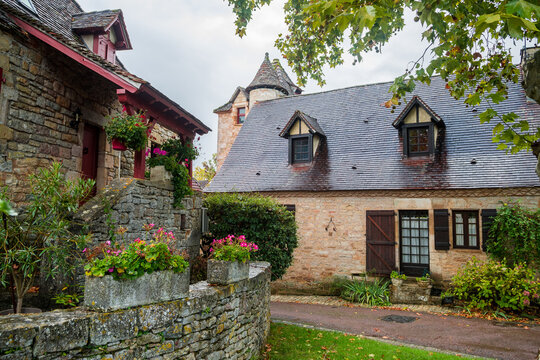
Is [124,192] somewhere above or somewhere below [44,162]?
below

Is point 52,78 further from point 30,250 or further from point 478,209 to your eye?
point 478,209

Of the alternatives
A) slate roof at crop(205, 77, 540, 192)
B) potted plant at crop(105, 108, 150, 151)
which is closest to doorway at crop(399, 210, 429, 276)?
slate roof at crop(205, 77, 540, 192)

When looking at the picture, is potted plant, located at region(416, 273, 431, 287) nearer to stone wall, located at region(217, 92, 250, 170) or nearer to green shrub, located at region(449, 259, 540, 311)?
green shrub, located at region(449, 259, 540, 311)

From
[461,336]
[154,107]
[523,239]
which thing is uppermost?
[154,107]

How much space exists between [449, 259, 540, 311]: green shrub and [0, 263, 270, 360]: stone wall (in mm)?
6922

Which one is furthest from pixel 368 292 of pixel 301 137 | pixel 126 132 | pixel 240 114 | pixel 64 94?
pixel 240 114

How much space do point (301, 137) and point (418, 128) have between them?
412 centimetres

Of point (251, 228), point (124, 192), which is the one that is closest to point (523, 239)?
point (251, 228)

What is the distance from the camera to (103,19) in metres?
8.87

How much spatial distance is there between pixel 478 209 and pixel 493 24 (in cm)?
958

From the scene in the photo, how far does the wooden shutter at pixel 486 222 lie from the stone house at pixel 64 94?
862cm

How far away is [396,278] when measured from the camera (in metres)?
11.6

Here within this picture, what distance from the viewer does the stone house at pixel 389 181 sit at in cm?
1138

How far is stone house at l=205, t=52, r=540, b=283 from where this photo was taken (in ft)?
37.3
